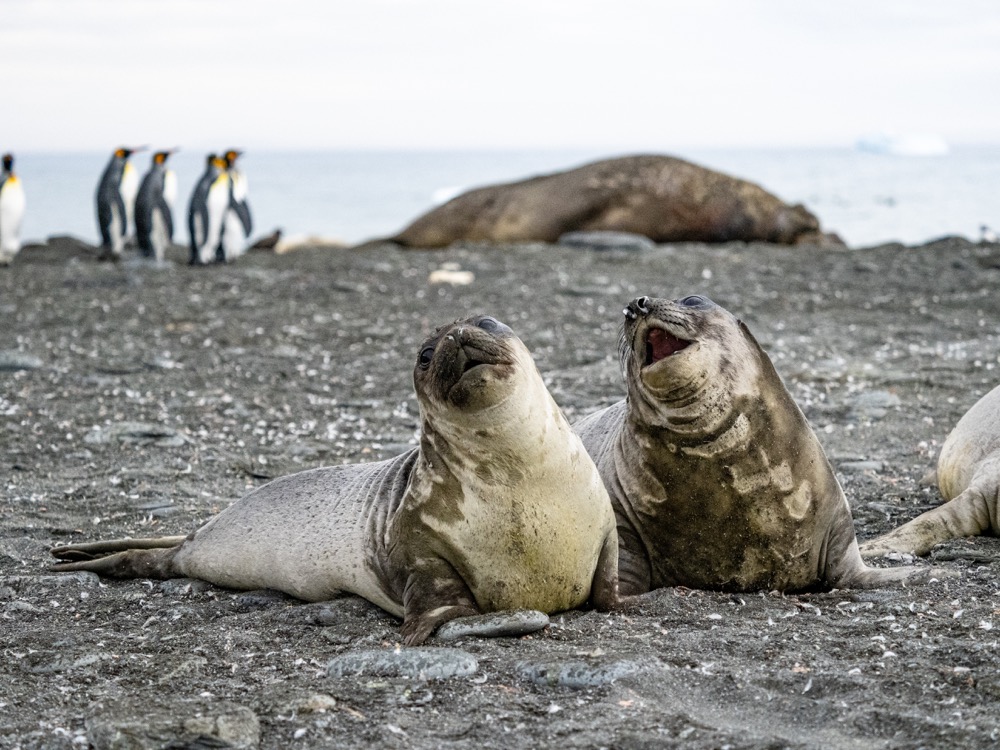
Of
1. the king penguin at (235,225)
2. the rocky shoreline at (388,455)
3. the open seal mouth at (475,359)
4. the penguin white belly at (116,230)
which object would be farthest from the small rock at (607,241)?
the open seal mouth at (475,359)

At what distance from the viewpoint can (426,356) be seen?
12.3 feet

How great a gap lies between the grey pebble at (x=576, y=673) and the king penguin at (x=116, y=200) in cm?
1379

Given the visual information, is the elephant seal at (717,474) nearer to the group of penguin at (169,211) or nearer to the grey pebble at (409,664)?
the grey pebble at (409,664)

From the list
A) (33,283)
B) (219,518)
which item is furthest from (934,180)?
(219,518)

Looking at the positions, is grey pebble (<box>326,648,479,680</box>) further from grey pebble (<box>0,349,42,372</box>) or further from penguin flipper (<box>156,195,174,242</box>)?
penguin flipper (<box>156,195,174,242</box>)

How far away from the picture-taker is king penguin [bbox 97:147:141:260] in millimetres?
17578

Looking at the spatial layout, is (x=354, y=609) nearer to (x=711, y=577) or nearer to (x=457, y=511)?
(x=457, y=511)

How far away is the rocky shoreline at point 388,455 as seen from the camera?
3027mm

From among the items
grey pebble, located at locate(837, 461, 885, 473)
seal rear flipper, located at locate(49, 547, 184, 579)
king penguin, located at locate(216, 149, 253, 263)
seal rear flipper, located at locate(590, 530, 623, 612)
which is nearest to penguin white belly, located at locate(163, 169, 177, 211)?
king penguin, located at locate(216, 149, 253, 263)

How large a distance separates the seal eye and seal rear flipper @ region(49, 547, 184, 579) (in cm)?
143

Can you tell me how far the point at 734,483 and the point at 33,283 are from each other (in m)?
9.96

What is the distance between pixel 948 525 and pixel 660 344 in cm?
143

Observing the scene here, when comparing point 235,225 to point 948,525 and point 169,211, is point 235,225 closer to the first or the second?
point 169,211

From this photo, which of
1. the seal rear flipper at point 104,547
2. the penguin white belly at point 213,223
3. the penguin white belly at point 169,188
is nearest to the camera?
the seal rear flipper at point 104,547
